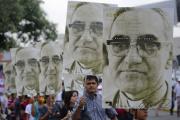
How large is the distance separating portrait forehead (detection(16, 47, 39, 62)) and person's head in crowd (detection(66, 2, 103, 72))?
4.40m

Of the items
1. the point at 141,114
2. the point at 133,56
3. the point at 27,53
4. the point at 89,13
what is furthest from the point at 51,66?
the point at 133,56

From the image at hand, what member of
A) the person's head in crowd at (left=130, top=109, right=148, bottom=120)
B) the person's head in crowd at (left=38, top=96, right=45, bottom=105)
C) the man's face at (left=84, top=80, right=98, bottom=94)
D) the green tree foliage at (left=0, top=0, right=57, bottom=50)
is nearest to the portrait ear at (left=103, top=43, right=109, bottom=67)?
the man's face at (left=84, top=80, right=98, bottom=94)

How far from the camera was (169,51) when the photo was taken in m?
7.04

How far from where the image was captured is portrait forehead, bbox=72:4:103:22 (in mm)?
10836

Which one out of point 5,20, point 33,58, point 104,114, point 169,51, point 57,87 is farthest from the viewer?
point 5,20

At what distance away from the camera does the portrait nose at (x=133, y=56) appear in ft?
23.4

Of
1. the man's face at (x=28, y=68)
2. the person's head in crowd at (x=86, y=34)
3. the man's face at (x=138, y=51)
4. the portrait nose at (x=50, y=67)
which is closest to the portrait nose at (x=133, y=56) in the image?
the man's face at (x=138, y=51)

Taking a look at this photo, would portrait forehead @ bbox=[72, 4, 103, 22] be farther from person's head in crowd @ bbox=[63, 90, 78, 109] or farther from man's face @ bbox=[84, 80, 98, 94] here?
man's face @ bbox=[84, 80, 98, 94]

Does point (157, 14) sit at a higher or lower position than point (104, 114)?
higher

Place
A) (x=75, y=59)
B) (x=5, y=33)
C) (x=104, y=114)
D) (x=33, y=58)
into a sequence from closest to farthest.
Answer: (x=104, y=114) → (x=75, y=59) → (x=33, y=58) → (x=5, y=33)

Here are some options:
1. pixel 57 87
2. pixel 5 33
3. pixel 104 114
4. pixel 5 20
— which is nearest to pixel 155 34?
pixel 104 114

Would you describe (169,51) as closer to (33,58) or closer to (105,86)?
(105,86)

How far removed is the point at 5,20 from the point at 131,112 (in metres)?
34.3

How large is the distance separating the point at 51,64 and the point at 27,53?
1.67m
